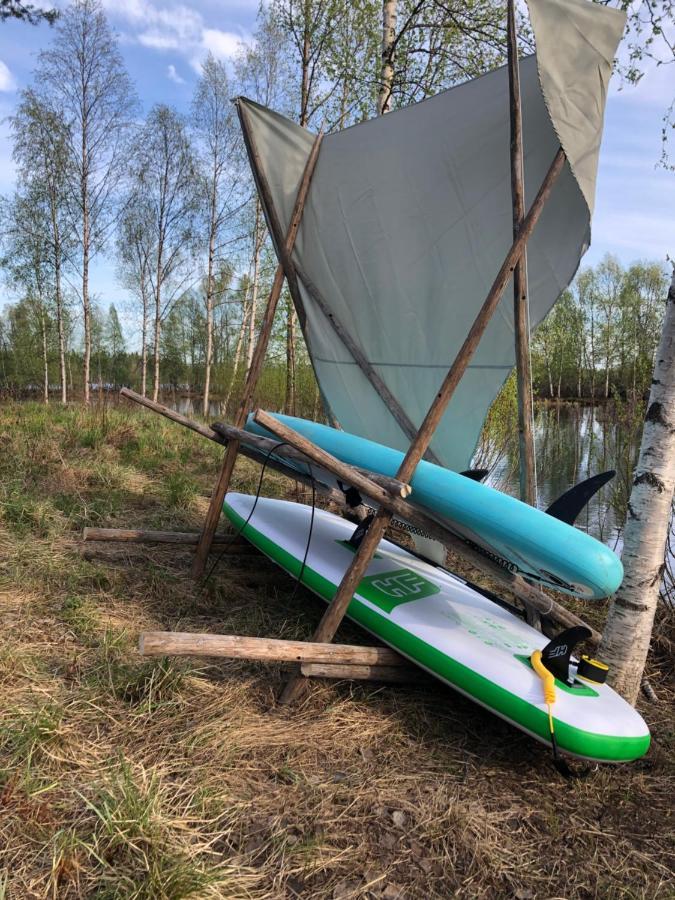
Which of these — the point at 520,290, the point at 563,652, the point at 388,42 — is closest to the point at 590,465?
the point at 388,42

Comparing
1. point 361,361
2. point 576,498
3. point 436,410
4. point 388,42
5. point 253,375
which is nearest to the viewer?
point 436,410

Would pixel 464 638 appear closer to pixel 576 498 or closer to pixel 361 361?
pixel 576 498

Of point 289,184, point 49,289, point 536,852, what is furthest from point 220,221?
point 536,852

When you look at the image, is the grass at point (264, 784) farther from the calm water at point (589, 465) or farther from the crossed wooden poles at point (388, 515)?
the calm water at point (589, 465)

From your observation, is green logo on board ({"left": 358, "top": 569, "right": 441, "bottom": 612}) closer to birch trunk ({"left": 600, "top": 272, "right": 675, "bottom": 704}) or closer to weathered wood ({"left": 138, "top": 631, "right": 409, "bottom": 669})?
weathered wood ({"left": 138, "top": 631, "right": 409, "bottom": 669})

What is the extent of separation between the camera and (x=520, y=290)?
293 cm

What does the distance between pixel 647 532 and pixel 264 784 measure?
1.96m

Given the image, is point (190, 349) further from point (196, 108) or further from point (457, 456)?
point (457, 456)

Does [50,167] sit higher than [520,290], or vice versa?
[50,167]

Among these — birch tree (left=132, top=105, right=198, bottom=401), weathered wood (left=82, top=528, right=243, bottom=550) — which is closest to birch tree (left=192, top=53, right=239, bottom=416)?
birch tree (left=132, top=105, right=198, bottom=401)

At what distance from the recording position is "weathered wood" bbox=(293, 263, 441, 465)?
414cm

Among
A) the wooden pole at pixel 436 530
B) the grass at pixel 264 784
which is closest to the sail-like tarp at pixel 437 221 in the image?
the wooden pole at pixel 436 530

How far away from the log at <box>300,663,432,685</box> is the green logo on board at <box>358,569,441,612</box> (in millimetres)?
287

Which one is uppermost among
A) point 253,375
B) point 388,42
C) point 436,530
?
point 388,42
